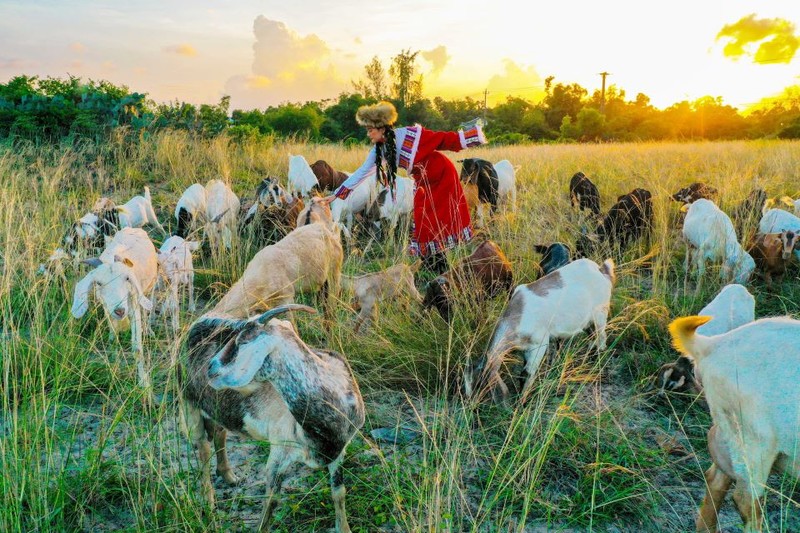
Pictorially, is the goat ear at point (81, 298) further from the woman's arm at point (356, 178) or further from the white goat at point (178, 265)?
the woman's arm at point (356, 178)

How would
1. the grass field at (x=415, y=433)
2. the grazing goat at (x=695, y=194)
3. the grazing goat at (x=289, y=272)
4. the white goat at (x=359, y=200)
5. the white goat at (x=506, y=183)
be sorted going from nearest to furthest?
the grass field at (x=415, y=433), the grazing goat at (x=289, y=272), the grazing goat at (x=695, y=194), the white goat at (x=359, y=200), the white goat at (x=506, y=183)

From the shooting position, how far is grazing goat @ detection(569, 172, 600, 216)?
8.62 m

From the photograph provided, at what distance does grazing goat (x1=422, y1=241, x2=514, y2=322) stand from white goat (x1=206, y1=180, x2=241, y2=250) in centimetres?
263

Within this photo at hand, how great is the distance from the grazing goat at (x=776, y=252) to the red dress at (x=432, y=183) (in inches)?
123

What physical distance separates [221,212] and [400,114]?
2698cm

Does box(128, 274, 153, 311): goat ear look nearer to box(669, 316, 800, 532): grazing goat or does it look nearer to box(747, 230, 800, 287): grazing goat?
box(669, 316, 800, 532): grazing goat

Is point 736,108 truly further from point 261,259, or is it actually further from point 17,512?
point 17,512

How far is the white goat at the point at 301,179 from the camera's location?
32.3ft

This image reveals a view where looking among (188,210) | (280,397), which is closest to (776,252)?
(280,397)

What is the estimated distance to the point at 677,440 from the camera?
3.62 meters

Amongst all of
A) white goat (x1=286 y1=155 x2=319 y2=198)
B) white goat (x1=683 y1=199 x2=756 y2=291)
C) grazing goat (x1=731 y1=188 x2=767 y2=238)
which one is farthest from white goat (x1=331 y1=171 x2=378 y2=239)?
grazing goat (x1=731 y1=188 x2=767 y2=238)

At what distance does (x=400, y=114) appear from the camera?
110ft

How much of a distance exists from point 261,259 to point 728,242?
15.3ft

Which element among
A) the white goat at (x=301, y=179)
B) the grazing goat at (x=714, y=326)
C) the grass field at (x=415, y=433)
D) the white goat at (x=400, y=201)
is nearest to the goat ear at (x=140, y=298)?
the grass field at (x=415, y=433)
